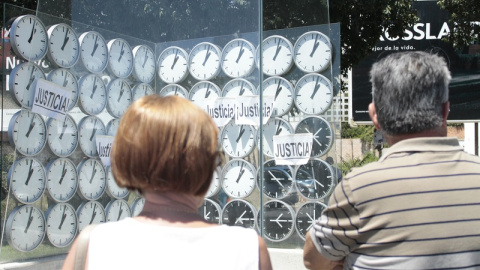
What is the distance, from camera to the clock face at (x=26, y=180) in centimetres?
405

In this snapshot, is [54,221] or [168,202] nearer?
[168,202]

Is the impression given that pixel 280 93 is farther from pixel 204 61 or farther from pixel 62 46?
pixel 62 46

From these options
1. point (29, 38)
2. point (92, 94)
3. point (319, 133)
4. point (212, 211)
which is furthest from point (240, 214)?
point (29, 38)

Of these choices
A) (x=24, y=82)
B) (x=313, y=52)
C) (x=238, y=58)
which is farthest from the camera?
(x=238, y=58)

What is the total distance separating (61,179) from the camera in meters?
4.43

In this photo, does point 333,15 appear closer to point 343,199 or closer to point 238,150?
point 238,150

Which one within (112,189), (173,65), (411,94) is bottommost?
(112,189)

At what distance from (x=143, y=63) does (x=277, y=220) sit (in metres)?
1.76

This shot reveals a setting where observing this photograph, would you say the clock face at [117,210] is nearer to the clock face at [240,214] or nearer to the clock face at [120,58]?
the clock face at [240,214]

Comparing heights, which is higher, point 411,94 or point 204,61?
point 204,61

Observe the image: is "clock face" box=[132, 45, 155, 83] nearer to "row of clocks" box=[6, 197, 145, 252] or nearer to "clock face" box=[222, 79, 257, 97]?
"clock face" box=[222, 79, 257, 97]

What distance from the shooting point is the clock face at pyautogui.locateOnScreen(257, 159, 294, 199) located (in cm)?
464

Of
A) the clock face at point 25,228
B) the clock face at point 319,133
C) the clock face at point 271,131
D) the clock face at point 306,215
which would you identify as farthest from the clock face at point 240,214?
the clock face at point 25,228

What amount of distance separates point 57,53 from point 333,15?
23.0ft
